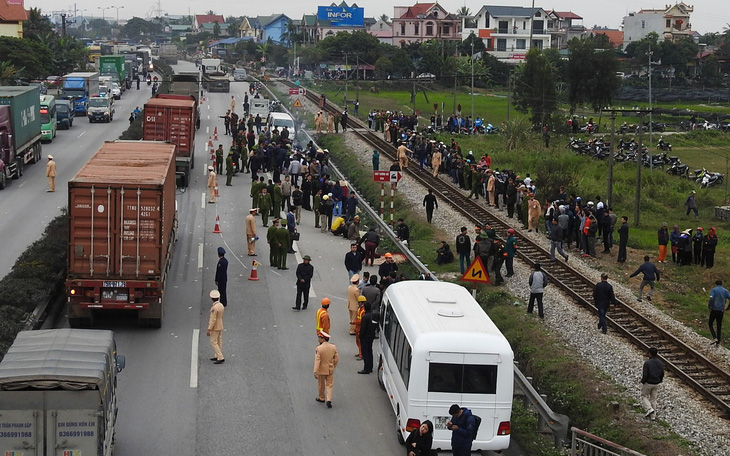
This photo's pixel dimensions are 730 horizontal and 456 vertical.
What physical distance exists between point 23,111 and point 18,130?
1.26 metres

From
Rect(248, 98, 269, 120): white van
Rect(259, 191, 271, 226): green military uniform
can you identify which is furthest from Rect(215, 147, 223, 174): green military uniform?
Rect(248, 98, 269, 120): white van

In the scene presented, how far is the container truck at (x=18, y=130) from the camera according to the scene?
3862cm

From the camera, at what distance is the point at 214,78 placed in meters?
89.9

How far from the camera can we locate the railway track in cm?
1895

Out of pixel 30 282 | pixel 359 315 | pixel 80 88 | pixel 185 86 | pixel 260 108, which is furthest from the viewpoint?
pixel 80 88

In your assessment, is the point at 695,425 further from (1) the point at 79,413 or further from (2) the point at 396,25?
(2) the point at 396,25

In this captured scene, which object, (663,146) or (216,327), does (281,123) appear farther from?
(216,327)

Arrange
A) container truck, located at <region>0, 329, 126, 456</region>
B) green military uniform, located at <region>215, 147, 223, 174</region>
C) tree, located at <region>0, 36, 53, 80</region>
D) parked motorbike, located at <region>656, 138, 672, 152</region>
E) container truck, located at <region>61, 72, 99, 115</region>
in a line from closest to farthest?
container truck, located at <region>0, 329, 126, 456</region>
green military uniform, located at <region>215, 147, 223, 174</region>
parked motorbike, located at <region>656, 138, 672, 152</region>
container truck, located at <region>61, 72, 99, 115</region>
tree, located at <region>0, 36, 53, 80</region>

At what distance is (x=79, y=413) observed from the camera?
40.7 feet

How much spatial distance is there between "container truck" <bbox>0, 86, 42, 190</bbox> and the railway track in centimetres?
1771

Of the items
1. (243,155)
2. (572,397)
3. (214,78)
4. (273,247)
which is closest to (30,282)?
(273,247)

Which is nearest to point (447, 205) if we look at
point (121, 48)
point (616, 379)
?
point (616, 379)

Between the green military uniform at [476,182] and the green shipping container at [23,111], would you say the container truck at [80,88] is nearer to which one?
the green shipping container at [23,111]

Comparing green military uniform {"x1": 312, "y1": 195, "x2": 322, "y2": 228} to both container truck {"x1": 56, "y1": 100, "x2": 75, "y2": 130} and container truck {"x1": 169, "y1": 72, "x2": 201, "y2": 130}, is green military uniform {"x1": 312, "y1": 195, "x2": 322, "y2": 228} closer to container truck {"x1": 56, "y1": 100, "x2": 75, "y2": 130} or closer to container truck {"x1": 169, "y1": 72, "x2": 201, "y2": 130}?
container truck {"x1": 169, "y1": 72, "x2": 201, "y2": 130}
